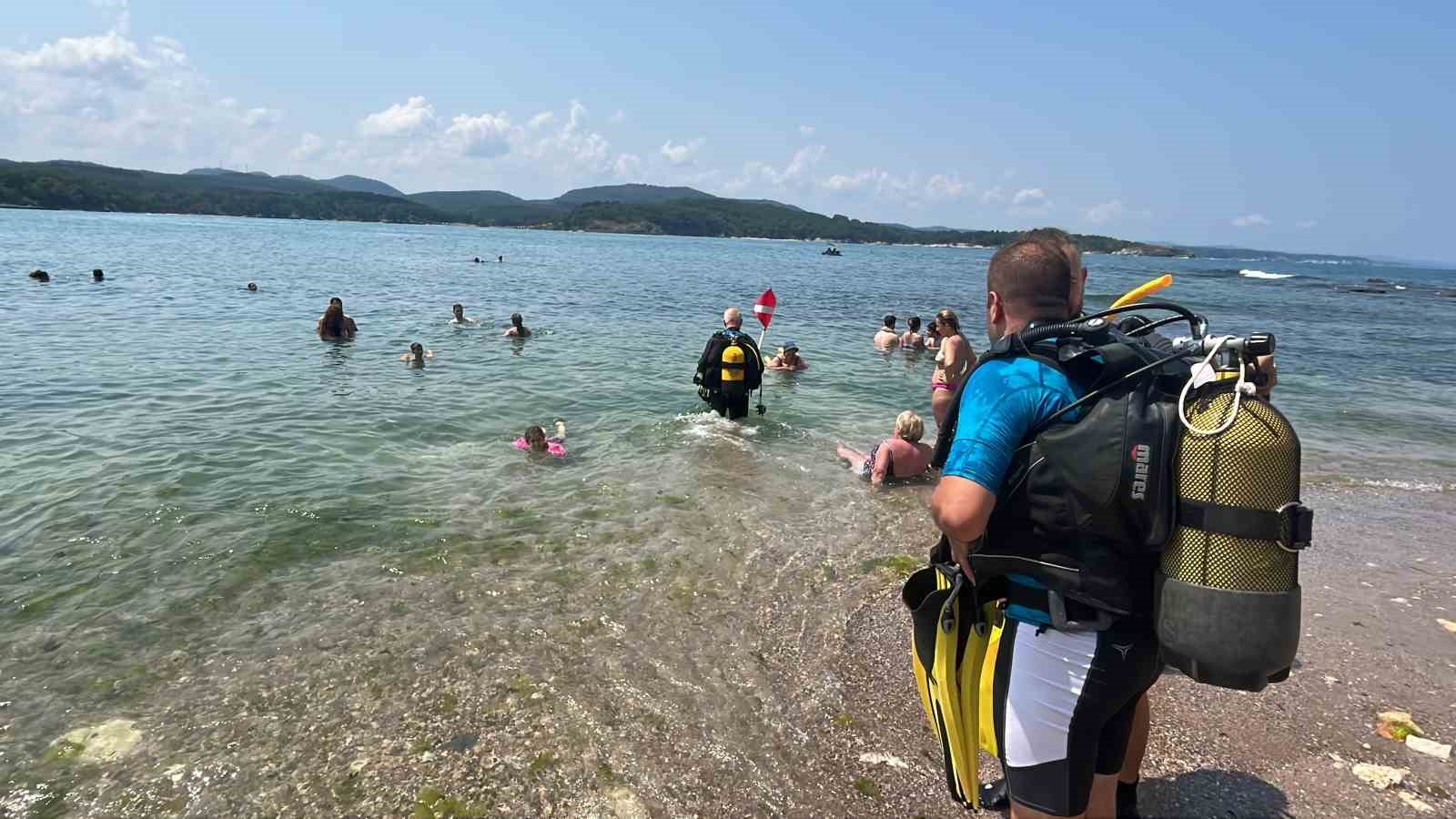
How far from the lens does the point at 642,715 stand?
4.59 m

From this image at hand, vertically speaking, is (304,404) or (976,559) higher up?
(976,559)

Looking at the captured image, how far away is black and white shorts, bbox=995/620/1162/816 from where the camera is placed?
93.4 inches

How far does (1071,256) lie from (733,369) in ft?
30.7

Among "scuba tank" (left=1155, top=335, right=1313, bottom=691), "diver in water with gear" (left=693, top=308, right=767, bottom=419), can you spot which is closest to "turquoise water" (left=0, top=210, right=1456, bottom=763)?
"diver in water with gear" (left=693, top=308, right=767, bottom=419)

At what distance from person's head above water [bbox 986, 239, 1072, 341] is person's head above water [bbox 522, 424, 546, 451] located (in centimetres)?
827

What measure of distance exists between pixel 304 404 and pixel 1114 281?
65625 millimetres

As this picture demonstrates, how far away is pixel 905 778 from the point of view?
3973 millimetres

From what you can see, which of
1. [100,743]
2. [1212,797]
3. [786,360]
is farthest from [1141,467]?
[786,360]

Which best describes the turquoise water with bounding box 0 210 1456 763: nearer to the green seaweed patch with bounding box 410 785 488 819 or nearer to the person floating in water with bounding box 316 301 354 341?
the person floating in water with bounding box 316 301 354 341

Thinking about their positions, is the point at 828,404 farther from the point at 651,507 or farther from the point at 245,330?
the point at 245,330

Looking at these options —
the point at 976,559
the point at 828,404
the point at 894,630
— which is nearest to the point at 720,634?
the point at 894,630

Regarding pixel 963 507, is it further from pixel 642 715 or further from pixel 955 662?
pixel 642 715

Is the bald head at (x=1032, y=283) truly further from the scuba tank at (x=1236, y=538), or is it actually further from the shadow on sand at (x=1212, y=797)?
the shadow on sand at (x=1212, y=797)

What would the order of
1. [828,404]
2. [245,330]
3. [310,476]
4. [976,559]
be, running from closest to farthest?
1. [976,559]
2. [310,476]
3. [828,404]
4. [245,330]
